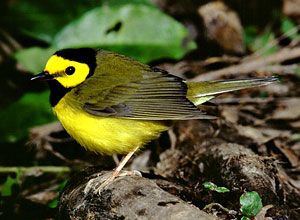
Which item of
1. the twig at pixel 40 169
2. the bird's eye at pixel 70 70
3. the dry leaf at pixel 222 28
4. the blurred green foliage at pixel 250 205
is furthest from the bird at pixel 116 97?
the dry leaf at pixel 222 28

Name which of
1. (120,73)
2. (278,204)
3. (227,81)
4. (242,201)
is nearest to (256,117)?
(227,81)

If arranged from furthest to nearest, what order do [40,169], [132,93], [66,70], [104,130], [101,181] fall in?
1. [40,169]
2. [132,93]
3. [66,70]
4. [104,130]
5. [101,181]

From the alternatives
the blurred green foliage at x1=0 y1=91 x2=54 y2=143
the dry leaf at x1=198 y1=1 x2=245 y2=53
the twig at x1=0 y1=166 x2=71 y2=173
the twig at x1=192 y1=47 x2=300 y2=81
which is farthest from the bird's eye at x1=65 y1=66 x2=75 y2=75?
the dry leaf at x1=198 y1=1 x2=245 y2=53

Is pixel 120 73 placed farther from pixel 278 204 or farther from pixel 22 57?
pixel 22 57

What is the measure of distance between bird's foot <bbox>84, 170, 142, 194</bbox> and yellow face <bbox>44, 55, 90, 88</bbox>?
0.68 meters

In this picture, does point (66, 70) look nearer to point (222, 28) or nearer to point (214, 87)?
point (214, 87)

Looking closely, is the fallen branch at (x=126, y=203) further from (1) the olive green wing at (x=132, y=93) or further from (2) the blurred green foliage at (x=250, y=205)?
(1) the olive green wing at (x=132, y=93)

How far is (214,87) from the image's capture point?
12.6 feet

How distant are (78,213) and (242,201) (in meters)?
0.82

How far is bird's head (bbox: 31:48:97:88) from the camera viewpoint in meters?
3.64

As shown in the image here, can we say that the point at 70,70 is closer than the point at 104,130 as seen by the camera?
No

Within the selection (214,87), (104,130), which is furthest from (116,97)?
(214,87)

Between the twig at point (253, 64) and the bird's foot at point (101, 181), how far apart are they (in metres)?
1.82

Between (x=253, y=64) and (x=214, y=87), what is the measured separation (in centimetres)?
146
